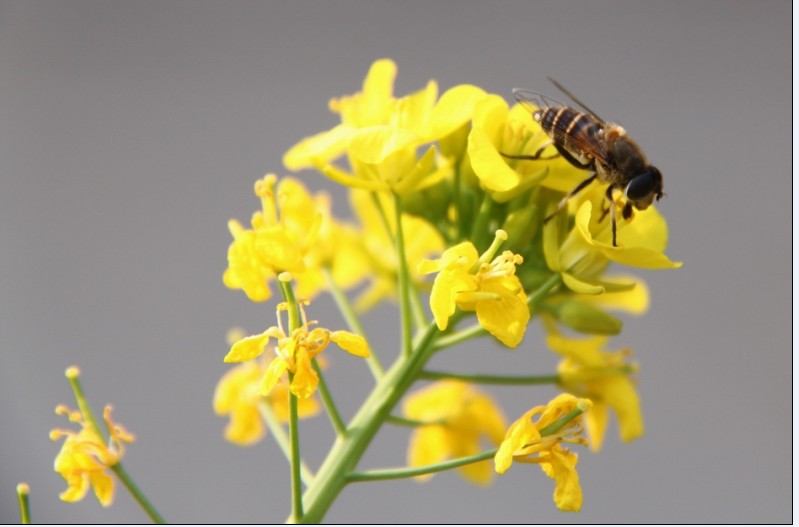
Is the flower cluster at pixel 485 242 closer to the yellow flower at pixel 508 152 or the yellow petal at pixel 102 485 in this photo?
the yellow flower at pixel 508 152

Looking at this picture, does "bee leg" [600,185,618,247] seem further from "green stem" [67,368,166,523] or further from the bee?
"green stem" [67,368,166,523]

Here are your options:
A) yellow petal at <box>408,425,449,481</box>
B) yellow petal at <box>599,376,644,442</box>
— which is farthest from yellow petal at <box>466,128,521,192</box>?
yellow petal at <box>408,425,449,481</box>

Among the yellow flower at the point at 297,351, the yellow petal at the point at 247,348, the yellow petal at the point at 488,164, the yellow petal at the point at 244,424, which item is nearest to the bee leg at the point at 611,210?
the yellow petal at the point at 488,164

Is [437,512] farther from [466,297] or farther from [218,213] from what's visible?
[466,297]

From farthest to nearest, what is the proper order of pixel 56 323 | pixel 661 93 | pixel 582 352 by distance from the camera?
pixel 661 93 → pixel 56 323 → pixel 582 352

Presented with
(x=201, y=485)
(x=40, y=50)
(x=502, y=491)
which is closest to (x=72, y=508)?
(x=201, y=485)

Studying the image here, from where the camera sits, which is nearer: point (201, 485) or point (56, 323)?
point (201, 485)
